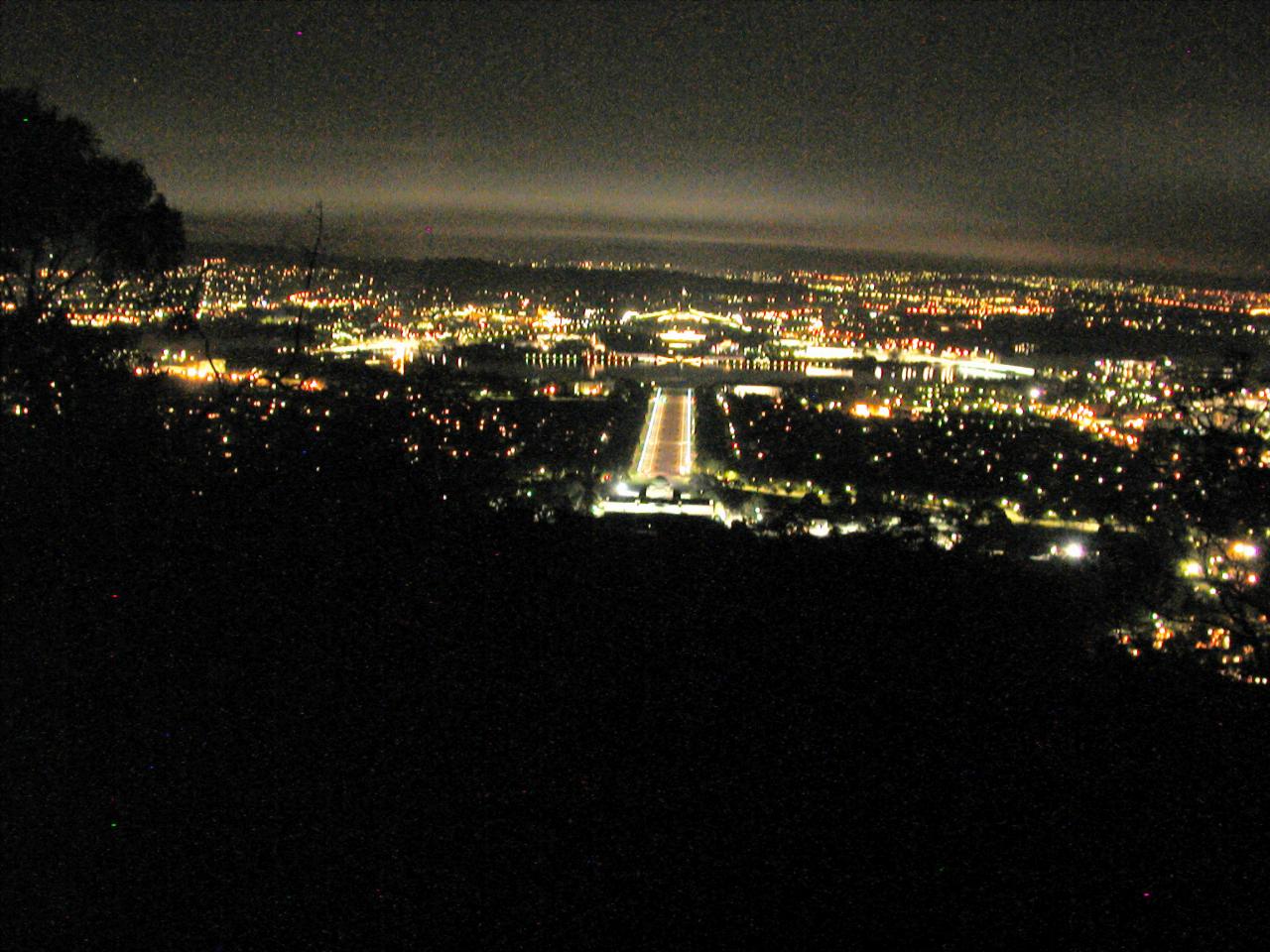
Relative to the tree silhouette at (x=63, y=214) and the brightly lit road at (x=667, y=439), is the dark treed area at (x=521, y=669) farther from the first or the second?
the brightly lit road at (x=667, y=439)

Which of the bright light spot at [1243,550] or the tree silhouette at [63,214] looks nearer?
the bright light spot at [1243,550]

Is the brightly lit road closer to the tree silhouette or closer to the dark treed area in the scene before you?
the dark treed area

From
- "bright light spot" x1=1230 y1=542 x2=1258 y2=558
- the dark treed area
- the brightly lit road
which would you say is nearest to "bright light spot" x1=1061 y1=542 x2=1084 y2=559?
the dark treed area

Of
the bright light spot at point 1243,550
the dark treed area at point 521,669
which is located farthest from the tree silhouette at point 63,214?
the bright light spot at point 1243,550

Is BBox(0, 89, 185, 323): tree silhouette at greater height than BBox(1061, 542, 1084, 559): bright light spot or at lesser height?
greater

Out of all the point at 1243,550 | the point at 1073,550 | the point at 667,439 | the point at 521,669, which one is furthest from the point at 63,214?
the point at 667,439
